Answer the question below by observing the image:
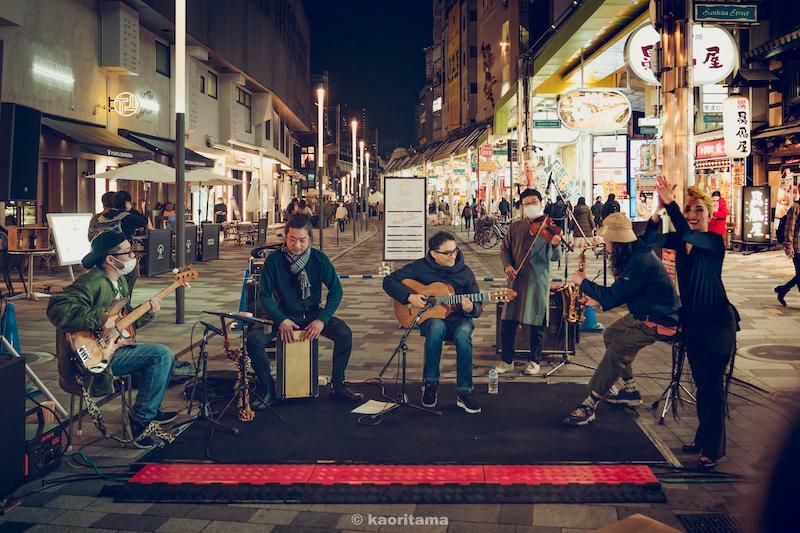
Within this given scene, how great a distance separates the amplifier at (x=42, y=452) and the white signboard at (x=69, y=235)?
9.84m

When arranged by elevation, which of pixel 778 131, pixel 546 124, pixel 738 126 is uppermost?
pixel 546 124

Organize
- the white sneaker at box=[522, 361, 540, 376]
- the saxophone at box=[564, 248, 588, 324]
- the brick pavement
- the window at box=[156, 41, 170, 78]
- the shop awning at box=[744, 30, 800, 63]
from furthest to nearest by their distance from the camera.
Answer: the window at box=[156, 41, 170, 78]
the shop awning at box=[744, 30, 800, 63]
the saxophone at box=[564, 248, 588, 324]
the white sneaker at box=[522, 361, 540, 376]
the brick pavement

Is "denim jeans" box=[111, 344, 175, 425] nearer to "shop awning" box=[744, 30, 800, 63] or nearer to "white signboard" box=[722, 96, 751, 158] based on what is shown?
"white signboard" box=[722, 96, 751, 158]

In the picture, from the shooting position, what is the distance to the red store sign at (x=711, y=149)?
24.9 m

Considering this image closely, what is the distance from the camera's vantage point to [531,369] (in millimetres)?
8508

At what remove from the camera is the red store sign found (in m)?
24.9

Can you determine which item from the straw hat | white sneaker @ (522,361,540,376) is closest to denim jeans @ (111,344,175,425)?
the straw hat

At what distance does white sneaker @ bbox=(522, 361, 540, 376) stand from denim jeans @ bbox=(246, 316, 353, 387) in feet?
7.02

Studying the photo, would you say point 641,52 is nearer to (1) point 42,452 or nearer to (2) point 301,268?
(2) point 301,268

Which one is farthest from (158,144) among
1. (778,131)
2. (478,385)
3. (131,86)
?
(478,385)

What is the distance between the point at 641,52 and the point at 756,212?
37.2ft

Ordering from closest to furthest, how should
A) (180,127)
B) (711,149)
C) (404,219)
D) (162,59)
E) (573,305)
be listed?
(573,305) < (180,127) < (404,219) < (711,149) < (162,59)

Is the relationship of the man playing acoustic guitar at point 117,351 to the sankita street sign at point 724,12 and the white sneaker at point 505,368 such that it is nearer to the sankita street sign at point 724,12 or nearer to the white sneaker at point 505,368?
the white sneaker at point 505,368

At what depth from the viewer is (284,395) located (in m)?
7.15
